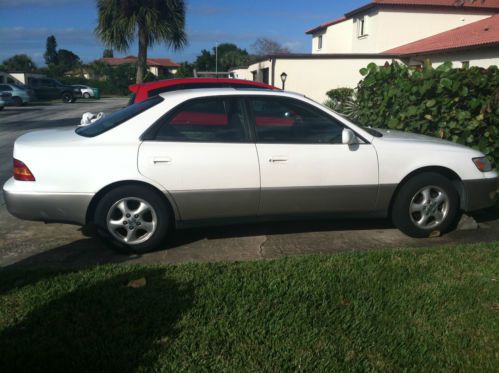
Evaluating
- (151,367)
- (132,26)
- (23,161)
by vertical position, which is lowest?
(151,367)

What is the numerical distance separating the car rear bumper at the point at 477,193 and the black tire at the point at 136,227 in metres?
2.99

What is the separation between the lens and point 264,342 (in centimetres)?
301

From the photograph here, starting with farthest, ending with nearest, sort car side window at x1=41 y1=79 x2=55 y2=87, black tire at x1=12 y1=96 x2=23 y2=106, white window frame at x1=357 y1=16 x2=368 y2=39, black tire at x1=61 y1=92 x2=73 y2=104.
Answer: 1. car side window at x1=41 y1=79 x2=55 y2=87
2. black tire at x1=61 y1=92 x2=73 y2=104
3. black tire at x1=12 y1=96 x2=23 y2=106
4. white window frame at x1=357 y1=16 x2=368 y2=39

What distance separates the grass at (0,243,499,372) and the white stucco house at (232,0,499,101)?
15.8m

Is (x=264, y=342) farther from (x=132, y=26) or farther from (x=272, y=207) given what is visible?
(x=132, y=26)

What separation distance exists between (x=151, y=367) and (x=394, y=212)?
122 inches

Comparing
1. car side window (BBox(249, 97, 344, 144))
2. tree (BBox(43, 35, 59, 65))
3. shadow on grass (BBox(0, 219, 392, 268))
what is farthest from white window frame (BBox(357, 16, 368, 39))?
tree (BBox(43, 35, 59, 65))

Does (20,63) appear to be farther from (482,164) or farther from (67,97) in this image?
(482,164)

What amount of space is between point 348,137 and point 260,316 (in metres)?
2.05

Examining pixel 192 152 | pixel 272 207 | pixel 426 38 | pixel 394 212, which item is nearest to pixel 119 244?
pixel 192 152

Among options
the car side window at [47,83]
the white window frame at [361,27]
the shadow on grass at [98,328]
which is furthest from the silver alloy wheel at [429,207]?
the car side window at [47,83]

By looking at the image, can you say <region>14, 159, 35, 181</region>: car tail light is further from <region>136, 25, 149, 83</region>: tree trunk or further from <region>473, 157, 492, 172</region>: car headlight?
<region>136, 25, 149, 83</region>: tree trunk

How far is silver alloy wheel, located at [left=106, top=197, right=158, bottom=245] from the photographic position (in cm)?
448

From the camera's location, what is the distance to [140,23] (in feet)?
70.5
